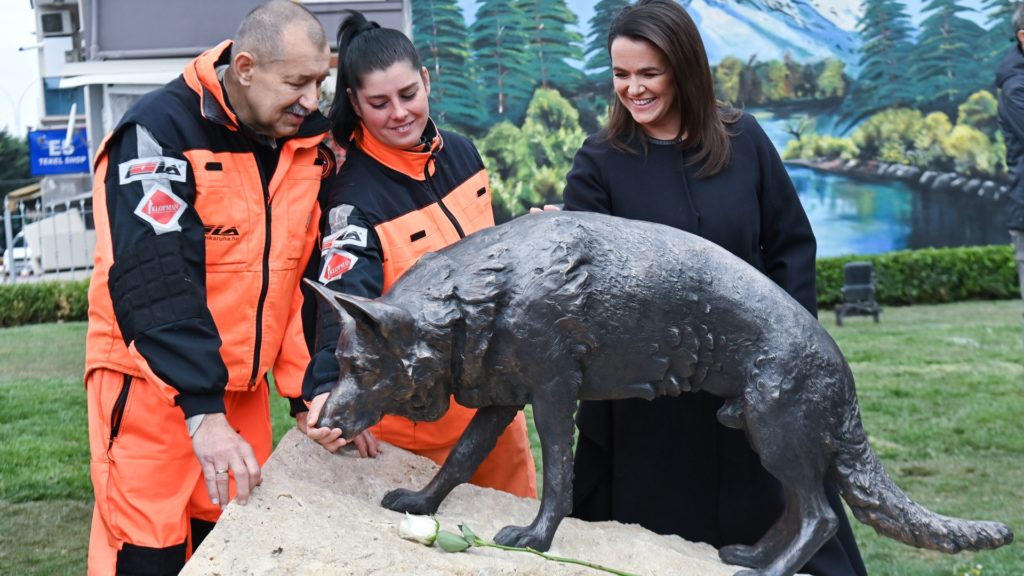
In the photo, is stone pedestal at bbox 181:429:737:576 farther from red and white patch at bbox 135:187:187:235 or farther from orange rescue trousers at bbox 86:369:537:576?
red and white patch at bbox 135:187:187:235

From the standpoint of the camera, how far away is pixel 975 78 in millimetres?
18688

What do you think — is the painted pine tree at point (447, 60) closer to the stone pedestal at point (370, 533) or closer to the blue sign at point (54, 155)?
the blue sign at point (54, 155)

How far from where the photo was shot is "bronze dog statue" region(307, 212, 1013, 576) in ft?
9.14

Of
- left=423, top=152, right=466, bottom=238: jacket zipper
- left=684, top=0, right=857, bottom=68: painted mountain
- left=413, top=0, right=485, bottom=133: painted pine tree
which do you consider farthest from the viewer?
left=684, top=0, right=857, bottom=68: painted mountain

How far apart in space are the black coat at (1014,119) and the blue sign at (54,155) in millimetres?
19077

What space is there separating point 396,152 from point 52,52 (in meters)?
24.8

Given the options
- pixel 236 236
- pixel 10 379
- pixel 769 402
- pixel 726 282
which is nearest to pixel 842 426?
pixel 769 402

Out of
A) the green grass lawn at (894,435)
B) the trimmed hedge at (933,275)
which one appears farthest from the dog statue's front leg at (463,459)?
the trimmed hedge at (933,275)

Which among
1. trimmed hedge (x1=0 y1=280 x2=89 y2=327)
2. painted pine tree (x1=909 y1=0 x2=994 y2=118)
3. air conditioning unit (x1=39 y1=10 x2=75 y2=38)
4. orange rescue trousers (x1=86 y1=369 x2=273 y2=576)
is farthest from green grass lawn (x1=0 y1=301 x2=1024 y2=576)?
air conditioning unit (x1=39 y1=10 x2=75 y2=38)

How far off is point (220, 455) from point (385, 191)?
1.00 metres

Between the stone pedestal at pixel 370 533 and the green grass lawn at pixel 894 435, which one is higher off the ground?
the stone pedestal at pixel 370 533

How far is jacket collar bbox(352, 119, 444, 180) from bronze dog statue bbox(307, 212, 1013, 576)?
2.10ft

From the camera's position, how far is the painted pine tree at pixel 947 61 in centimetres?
1870

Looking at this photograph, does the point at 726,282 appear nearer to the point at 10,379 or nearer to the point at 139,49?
the point at 10,379
